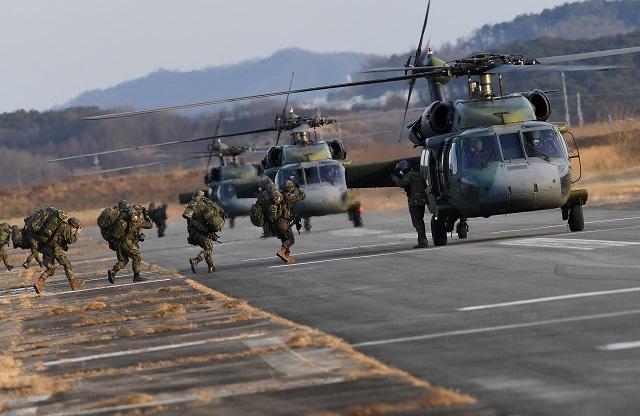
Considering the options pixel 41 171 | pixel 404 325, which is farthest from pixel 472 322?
pixel 41 171

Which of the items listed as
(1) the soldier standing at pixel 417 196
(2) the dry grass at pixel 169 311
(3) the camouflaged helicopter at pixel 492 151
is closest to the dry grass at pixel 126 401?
(2) the dry grass at pixel 169 311

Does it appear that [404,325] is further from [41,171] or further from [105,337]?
[41,171]

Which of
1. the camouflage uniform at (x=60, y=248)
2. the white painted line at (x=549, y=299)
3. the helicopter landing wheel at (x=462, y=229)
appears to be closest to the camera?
the white painted line at (x=549, y=299)

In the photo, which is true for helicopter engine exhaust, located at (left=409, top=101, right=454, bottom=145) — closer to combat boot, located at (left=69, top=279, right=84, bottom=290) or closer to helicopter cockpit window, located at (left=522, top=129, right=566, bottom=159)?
helicopter cockpit window, located at (left=522, top=129, right=566, bottom=159)

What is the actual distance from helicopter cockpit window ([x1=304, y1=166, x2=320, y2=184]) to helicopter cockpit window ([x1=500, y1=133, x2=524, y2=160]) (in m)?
16.9

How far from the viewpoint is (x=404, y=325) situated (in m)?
14.2

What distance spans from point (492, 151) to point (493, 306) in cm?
1051

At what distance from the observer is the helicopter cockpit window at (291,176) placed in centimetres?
4194

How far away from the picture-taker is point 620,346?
36.4 ft

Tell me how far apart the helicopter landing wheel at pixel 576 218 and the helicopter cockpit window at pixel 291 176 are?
1511 cm

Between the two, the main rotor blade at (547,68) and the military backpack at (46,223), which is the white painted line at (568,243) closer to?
the main rotor blade at (547,68)

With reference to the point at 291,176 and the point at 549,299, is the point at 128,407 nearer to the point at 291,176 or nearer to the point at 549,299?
the point at 549,299

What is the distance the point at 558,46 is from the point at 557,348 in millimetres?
183561

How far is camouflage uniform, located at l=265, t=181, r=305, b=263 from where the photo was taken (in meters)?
27.7
